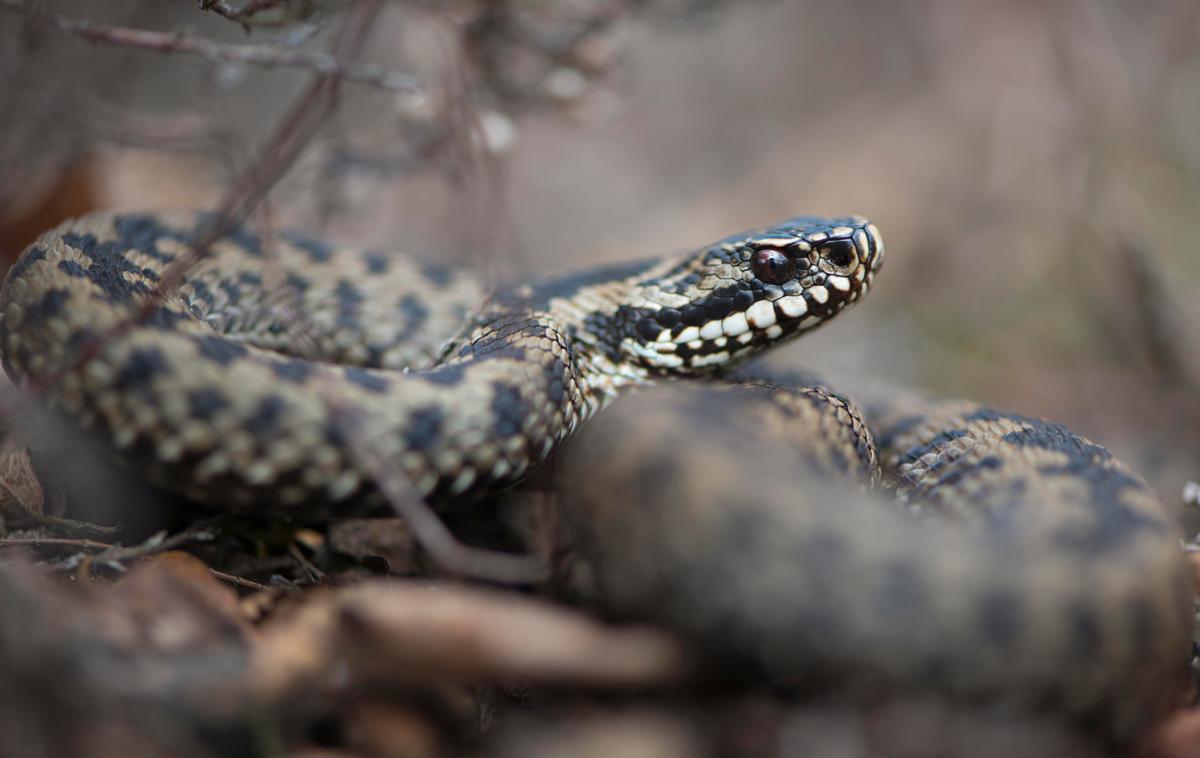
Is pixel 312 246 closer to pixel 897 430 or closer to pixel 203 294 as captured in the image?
pixel 203 294

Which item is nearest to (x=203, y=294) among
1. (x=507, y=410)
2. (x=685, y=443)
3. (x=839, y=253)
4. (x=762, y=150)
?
(x=507, y=410)

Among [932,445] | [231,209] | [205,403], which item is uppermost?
[231,209]

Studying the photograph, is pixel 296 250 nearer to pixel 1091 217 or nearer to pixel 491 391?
pixel 491 391

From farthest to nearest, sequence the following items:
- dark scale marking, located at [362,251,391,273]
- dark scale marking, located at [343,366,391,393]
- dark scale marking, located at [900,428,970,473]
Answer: dark scale marking, located at [362,251,391,273] < dark scale marking, located at [900,428,970,473] < dark scale marking, located at [343,366,391,393]

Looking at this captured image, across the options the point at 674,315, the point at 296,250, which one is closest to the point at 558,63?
the point at 296,250

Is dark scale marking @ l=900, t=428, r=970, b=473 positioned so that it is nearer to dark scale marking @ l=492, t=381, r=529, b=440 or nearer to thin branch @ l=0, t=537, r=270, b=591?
dark scale marking @ l=492, t=381, r=529, b=440

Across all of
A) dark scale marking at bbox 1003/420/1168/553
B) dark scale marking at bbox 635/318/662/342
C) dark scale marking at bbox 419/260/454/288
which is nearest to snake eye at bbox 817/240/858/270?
dark scale marking at bbox 635/318/662/342
